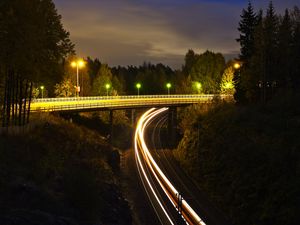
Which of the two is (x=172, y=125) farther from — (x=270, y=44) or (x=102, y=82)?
(x=102, y=82)

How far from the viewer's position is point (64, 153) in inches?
1603

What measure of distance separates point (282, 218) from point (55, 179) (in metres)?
18.3

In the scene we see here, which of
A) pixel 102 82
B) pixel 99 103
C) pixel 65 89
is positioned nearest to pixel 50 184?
pixel 99 103

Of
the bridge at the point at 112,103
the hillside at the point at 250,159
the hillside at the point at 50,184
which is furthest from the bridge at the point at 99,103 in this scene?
the hillside at the point at 50,184

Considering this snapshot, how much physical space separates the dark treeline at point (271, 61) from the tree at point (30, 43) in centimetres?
3431

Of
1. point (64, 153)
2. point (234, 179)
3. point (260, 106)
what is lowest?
point (234, 179)

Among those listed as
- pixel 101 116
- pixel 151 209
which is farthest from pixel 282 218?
pixel 101 116

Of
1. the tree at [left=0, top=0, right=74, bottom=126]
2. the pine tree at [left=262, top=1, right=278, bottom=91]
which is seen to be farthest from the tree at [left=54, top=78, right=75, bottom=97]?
the tree at [left=0, top=0, right=74, bottom=126]

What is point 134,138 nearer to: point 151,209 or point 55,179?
point 151,209

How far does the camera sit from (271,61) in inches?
2549

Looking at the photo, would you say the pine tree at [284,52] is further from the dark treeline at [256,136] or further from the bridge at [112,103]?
the bridge at [112,103]

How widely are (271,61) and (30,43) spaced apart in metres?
42.5

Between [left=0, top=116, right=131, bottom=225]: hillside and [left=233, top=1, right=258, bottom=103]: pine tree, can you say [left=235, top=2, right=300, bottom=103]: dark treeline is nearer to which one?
[left=233, top=1, right=258, bottom=103]: pine tree

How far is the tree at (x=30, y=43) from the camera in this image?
3412 cm
